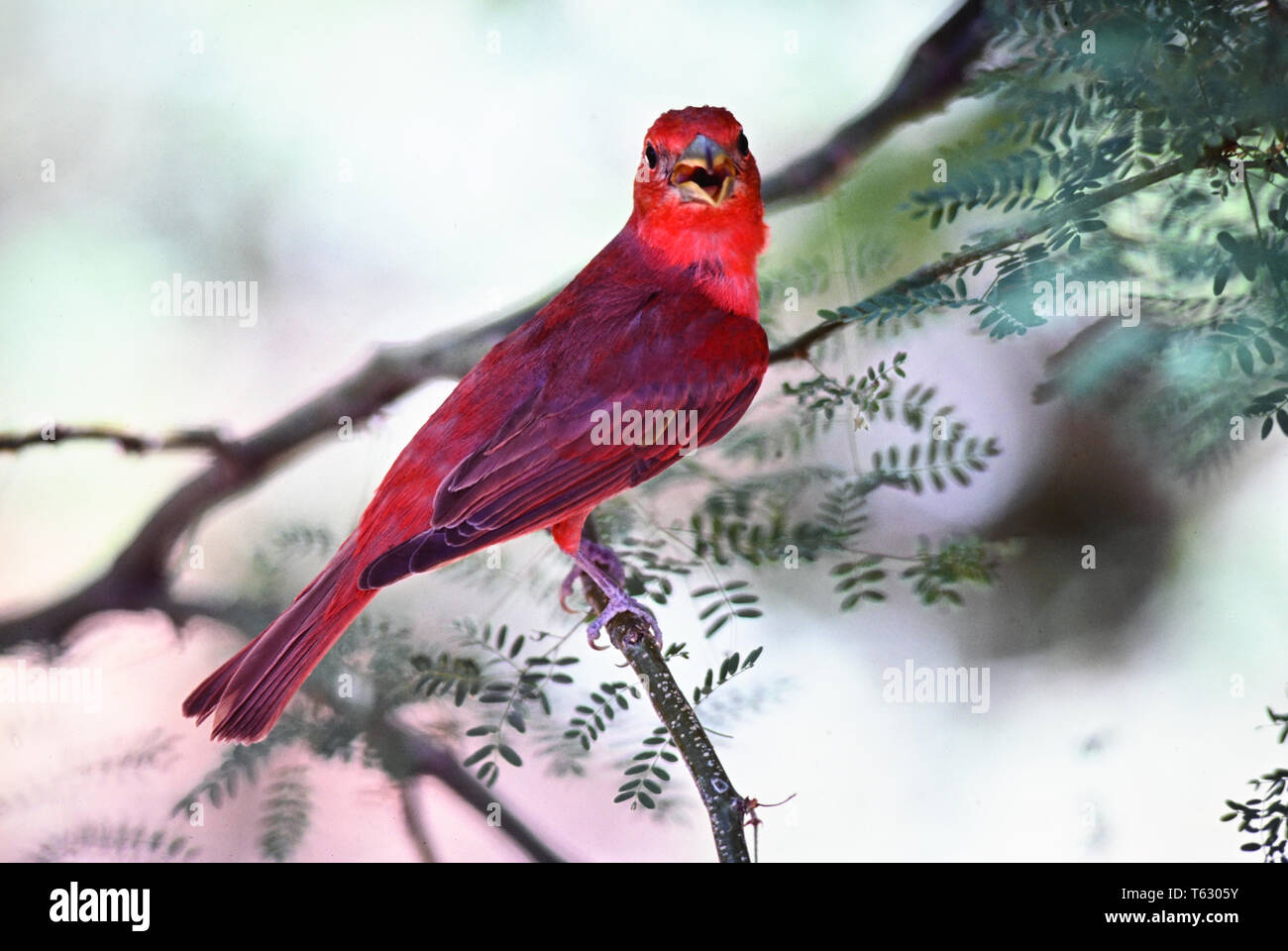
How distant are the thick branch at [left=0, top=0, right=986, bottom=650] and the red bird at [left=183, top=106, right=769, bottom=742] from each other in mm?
114

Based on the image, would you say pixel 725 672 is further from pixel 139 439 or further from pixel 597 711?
pixel 139 439

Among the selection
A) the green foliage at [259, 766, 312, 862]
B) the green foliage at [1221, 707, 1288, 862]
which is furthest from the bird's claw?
the green foliage at [1221, 707, 1288, 862]

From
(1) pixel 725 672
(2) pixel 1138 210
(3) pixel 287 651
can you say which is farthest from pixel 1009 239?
(3) pixel 287 651

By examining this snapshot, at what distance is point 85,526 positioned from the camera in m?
2.48

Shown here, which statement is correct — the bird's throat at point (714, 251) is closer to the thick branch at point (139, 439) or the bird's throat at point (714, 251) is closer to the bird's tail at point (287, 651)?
the bird's tail at point (287, 651)

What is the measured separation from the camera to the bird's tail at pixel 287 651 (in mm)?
2191

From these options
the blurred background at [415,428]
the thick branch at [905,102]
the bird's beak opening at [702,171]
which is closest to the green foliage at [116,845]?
the blurred background at [415,428]

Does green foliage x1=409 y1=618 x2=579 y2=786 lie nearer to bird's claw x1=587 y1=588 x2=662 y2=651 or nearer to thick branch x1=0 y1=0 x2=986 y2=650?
bird's claw x1=587 y1=588 x2=662 y2=651

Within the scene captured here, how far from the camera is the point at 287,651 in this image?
219cm

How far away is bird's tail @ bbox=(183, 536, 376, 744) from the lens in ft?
7.19

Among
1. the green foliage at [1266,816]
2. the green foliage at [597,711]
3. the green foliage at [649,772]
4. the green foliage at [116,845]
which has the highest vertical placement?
the green foliage at [597,711]

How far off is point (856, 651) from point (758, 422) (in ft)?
1.71
